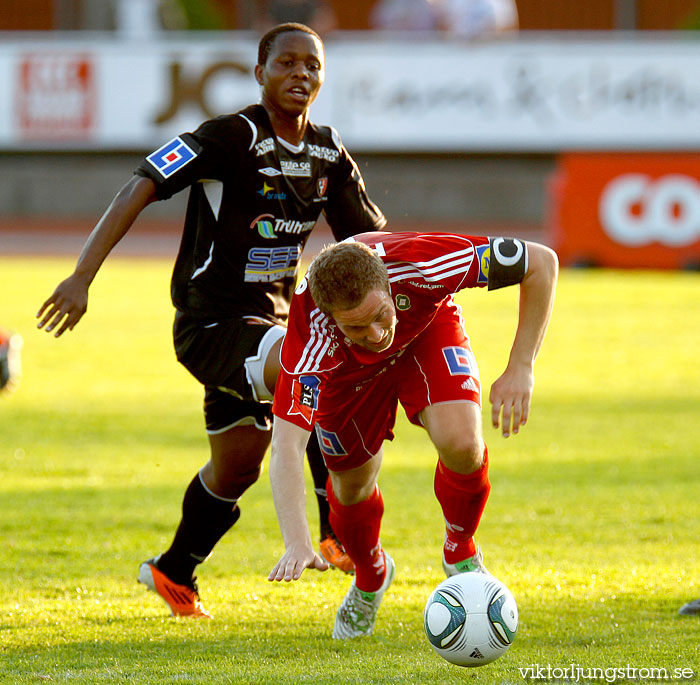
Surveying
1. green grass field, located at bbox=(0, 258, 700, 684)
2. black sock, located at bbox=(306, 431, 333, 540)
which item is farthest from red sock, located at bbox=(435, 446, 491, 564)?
black sock, located at bbox=(306, 431, 333, 540)

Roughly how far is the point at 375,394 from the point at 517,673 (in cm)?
110

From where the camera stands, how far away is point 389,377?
15.7ft

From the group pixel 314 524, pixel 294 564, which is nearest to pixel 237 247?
pixel 294 564

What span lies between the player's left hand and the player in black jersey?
0.86 m

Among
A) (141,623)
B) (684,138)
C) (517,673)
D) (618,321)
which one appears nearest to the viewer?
(517,673)

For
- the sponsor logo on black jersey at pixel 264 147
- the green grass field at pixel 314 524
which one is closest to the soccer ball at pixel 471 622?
the green grass field at pixel 314 524

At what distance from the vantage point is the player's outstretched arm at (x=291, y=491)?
3.97 meters

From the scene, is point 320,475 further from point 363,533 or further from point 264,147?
point 264,147

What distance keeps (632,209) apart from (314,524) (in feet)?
39.9

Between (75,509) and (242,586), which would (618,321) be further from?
(242,586)

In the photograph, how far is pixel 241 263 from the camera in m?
5.23

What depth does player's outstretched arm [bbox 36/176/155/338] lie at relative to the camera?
4773 mm

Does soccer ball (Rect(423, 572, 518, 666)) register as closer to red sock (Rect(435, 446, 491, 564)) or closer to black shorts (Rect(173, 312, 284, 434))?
red sock (Rect(435, 446, 491, 564))

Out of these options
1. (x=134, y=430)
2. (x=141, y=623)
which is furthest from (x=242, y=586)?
(x=134, y=430)
